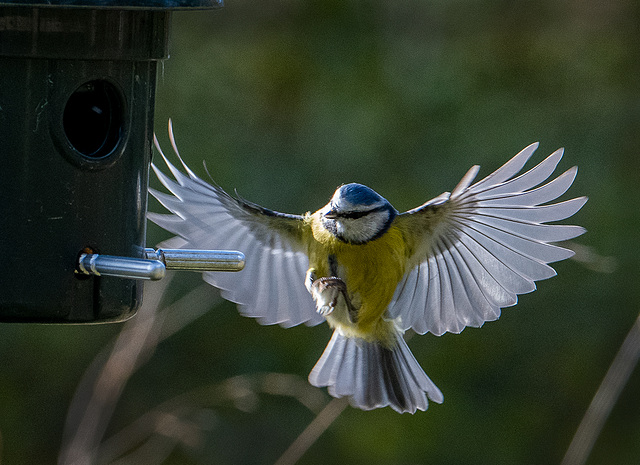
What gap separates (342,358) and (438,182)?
2.18 m

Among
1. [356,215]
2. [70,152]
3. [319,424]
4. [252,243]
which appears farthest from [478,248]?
[70,152]

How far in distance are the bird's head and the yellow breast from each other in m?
0.03

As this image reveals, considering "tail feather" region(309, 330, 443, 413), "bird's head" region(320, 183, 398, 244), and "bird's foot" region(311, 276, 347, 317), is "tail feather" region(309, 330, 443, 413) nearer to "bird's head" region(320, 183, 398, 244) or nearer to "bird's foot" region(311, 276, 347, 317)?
"bird's foot" region(311, 276, 347, 317)

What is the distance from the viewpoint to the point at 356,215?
12.6ft

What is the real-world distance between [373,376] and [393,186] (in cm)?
219

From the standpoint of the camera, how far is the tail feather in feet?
14.4

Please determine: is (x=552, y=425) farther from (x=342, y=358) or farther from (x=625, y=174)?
(x=342, y=358)

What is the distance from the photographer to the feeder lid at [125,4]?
250cm

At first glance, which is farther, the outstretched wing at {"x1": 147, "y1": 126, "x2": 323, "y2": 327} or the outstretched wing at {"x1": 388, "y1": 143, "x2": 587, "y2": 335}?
the outstretched wing at {"x1": 147, "y1": 126, "x2": 323, "y2": 327}

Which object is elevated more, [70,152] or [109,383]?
[70,152]

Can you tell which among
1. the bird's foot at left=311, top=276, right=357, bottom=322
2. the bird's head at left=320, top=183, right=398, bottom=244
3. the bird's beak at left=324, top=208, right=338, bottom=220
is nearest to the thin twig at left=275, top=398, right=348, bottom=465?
the bird's foot at left=311, top=276, right=357, bottom=322

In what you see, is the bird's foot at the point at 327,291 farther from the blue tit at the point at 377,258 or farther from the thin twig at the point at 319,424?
the thin twig at the point at 319,424

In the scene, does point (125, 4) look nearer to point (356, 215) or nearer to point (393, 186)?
point (356, 215)

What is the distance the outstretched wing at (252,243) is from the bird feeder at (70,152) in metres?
0.94
